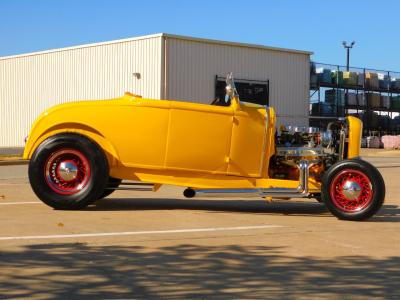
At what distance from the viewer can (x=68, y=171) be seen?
27.9 ft

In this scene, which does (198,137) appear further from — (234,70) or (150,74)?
(234,70)

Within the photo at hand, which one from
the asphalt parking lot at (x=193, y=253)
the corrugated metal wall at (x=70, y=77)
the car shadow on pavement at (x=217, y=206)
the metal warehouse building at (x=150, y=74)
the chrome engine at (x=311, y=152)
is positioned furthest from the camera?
the corrugated metal wall at (x=70, y=77)

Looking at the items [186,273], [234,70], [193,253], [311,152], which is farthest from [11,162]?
[186,273]

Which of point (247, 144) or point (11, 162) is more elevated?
point (247, 144)

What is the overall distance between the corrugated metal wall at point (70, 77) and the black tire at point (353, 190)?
20.6 metres

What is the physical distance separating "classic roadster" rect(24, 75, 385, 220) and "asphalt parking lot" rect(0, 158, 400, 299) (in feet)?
1.29

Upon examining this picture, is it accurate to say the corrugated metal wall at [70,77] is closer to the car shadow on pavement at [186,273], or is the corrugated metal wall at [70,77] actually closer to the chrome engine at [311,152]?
the chrome engine at [311,152]

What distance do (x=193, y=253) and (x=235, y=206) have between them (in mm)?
3885

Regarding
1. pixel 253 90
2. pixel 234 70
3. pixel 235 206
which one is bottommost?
pixel 235 206

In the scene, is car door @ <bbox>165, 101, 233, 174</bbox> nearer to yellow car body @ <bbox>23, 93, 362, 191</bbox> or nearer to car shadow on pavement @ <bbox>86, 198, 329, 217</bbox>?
yellow car body @ <bbox>23, 93, 362, 191</bbox>

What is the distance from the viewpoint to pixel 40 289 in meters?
4.59

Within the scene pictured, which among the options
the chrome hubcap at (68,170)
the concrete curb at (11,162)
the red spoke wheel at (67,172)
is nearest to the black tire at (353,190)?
the red spoke wheel at (67,172)

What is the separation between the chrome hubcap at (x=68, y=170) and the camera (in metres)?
8.51

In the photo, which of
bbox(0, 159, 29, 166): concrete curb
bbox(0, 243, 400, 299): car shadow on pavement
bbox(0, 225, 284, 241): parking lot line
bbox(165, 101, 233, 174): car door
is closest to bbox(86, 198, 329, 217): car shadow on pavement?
bbox(165, 101, 233, 174): car door
